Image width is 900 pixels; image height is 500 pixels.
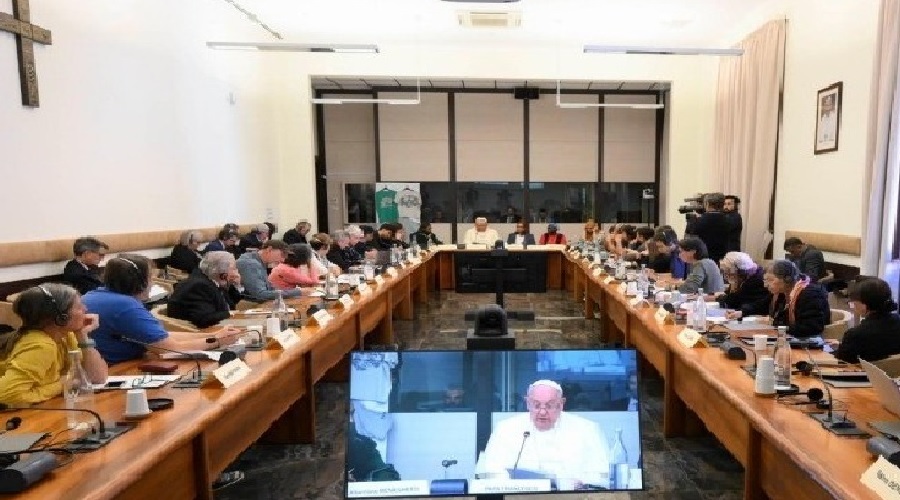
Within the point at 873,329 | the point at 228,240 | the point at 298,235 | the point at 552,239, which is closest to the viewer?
the point at 873,329

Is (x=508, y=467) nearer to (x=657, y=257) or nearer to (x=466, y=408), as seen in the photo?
(x=466, y=408)

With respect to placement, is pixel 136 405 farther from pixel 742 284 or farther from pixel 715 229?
pixel 715 229

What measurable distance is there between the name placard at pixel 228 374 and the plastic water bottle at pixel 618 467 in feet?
4.66

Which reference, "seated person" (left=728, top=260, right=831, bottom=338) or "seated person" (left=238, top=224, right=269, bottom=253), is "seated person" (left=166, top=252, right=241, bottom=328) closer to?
"seated person" (left=728, top=260, right=831, bottom=338)

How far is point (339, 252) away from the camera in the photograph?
6.84 metres

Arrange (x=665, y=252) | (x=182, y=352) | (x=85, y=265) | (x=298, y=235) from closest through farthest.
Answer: (x=182, y=352) < (x=85, y=265) < (x=665, y=252) < (x=298, y=235)

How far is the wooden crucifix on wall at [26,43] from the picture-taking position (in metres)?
3.96

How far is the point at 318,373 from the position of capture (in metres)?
3.13

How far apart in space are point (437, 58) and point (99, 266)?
Result: 6285 millimetres

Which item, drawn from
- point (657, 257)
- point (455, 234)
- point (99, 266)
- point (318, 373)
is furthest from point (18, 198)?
point (455, 234)

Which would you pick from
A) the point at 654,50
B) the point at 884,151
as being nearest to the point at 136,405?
the point at 884,151

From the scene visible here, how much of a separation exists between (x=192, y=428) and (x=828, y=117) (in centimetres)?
618

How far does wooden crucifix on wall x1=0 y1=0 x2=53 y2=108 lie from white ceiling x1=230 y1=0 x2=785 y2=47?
334cm

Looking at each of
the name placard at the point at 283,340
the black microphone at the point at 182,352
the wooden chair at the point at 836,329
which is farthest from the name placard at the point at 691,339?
the black microphone at the point at 182,352
